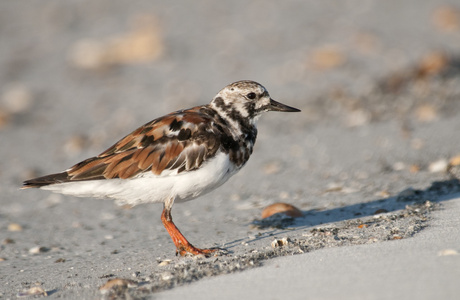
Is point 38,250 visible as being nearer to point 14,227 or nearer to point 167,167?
point 14,227

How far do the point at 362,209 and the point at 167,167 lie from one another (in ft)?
5.10

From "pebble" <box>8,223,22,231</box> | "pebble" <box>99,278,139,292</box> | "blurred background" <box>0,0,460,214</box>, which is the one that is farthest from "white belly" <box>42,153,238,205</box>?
"blurred background" <box>0,0,460,214</box>

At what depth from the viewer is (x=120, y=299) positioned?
294 cm

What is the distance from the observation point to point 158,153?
12.9 feet

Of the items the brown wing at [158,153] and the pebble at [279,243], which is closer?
the pebble at [279,243]

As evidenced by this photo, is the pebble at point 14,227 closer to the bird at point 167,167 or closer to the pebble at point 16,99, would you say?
the bird at point 167,167

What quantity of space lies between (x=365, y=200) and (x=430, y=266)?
191cm

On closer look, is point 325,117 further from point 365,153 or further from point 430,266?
point 430,266

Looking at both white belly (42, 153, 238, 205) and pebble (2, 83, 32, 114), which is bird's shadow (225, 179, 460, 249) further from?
pebble (2, 83, 32, 114)

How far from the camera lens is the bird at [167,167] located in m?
3.85

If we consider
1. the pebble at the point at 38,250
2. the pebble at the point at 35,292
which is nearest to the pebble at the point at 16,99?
the pebble at the point at 38,250

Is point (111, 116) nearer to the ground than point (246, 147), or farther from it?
farther from it

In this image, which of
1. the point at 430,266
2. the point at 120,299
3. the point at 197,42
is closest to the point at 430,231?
the point at 430,266

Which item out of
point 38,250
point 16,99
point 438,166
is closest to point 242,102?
point 38,250
